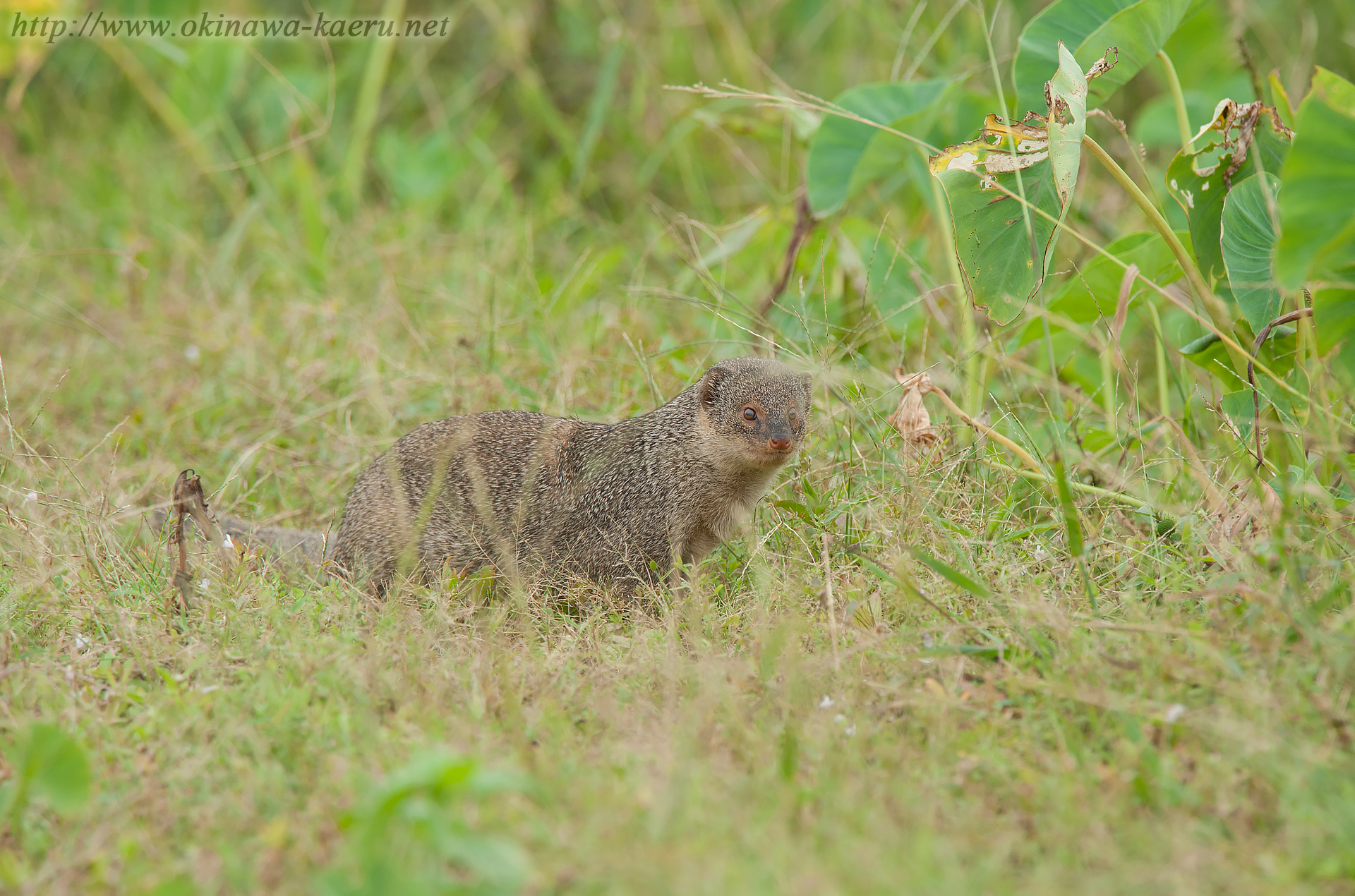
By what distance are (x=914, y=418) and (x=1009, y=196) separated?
2.03 feet

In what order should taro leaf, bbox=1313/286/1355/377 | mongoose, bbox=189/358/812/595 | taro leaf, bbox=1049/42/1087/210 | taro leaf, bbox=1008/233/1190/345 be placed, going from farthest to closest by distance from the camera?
1. taro leaf, bbox=1008/233/1190/345
2. mongoose, bbox=189/358/812/595
3. taro leaf, bbox=1049/42/1087/210
4. taro leaf, bbox=1313/286/1355/377

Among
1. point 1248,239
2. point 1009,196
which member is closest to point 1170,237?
point 1248,239

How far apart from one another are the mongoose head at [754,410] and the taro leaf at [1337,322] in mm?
1287

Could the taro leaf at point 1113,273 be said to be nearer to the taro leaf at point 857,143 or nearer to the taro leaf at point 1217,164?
the taro leaf at point 1217,164

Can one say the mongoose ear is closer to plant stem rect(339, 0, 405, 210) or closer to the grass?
the grass

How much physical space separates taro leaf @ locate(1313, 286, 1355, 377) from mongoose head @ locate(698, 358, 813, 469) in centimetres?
129

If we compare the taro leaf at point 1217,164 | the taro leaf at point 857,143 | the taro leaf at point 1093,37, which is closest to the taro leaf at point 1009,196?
the taro leaf at point 1093,37

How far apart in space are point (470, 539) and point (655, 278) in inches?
84.3

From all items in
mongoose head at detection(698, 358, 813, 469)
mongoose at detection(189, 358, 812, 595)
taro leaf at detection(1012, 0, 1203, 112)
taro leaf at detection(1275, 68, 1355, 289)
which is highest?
taro leaf at detection(1012, 0, 1203, 112)

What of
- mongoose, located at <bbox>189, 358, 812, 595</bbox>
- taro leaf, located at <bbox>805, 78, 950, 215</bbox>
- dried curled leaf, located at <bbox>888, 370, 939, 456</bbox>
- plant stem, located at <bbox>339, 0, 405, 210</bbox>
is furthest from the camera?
plant stem, located at <bbox>339, 0, 405, 210</bbox>

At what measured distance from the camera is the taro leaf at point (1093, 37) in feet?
10.0

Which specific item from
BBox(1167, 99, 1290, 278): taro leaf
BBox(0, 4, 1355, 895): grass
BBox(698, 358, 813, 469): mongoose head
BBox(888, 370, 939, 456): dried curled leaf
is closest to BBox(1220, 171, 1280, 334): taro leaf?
BBox(1167, 99, 1290, 278): taro leaf

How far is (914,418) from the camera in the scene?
3246 mm

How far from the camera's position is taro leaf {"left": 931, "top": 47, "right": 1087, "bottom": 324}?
288 cm
